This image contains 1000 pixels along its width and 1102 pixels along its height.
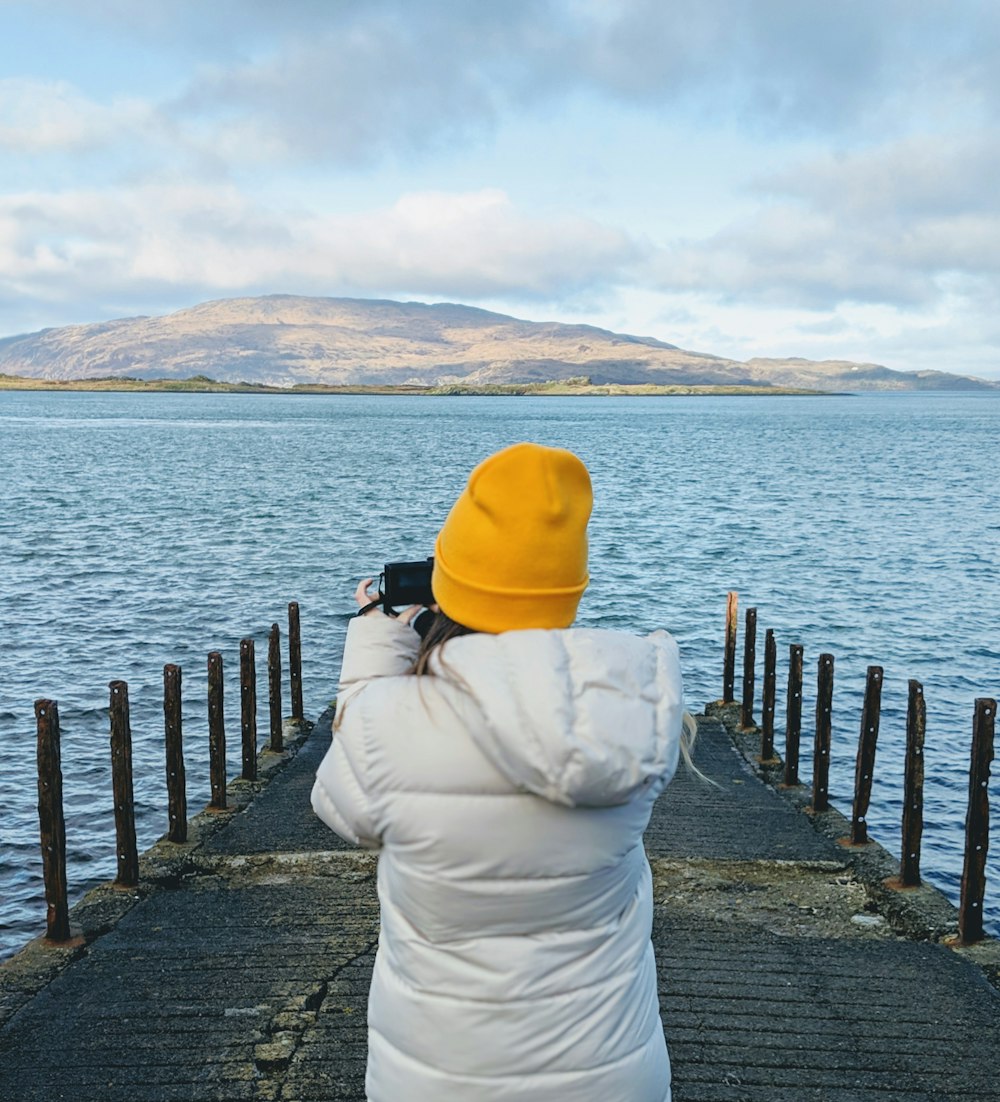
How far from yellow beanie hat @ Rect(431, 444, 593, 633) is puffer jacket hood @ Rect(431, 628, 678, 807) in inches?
4.6

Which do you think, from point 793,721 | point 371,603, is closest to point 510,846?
point 371,603

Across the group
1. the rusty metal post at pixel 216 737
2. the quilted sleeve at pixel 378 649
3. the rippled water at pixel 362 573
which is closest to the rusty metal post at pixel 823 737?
the rippled water at pixel 362 573

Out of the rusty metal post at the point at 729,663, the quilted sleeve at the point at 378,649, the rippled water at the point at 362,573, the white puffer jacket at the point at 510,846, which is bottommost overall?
the rippled water at the point at 362,573

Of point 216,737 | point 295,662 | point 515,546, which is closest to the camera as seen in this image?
point 515,546

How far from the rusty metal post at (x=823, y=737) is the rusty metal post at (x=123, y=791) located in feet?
21.9

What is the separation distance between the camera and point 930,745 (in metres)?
18.7

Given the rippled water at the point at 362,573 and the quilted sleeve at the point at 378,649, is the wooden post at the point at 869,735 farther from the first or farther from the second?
the quilted sleeve at the point at 378,649

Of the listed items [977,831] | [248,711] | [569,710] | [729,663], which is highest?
[569,710]

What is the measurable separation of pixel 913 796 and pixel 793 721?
377 centimetres

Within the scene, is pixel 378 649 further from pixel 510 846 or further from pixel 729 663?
pixel 729 663

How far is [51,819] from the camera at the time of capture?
8578 mm

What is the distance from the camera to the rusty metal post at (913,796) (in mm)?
9312

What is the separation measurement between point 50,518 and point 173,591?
18.7 metres

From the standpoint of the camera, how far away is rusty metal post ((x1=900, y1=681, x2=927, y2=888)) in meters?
9.31
